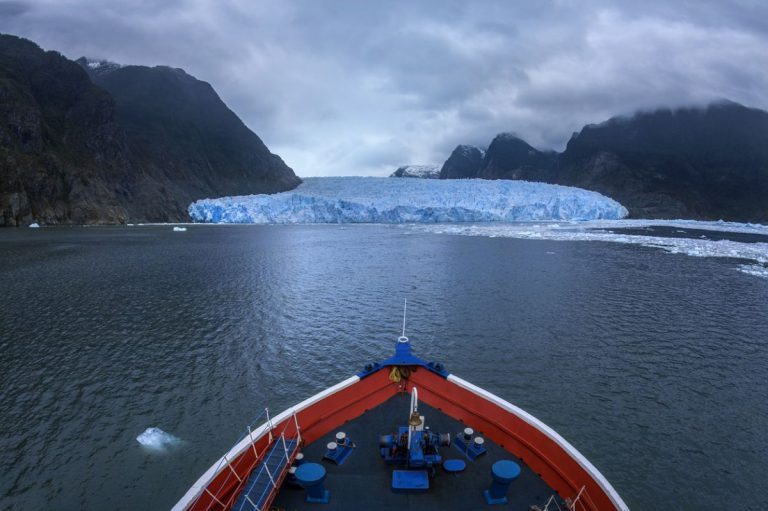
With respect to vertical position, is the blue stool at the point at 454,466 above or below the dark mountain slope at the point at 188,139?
below

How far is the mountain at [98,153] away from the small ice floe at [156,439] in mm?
100848

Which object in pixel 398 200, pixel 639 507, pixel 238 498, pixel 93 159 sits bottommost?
pixel 639 507

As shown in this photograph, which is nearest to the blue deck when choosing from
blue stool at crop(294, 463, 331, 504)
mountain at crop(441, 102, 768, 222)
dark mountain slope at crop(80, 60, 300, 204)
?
blue stool at crop(294, 463, 331, 504)

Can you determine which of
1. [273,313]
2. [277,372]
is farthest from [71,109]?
[277,372]

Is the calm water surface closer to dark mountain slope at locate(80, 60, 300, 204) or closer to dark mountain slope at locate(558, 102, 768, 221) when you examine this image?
dark mountain slope at locate(80, 60, 300, 204)

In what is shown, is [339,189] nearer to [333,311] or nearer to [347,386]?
[333,311]

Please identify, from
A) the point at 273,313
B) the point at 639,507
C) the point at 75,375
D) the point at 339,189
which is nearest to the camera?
the point at 639,507

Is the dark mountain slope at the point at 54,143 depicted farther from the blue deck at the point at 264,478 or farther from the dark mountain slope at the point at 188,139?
the blue deck at the point at 264,478

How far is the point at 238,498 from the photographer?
757cm

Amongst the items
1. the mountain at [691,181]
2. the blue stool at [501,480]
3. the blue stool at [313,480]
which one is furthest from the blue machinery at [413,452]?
the mountain at [691,181]

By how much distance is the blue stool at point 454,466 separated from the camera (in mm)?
8698

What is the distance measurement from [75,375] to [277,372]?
745 centimetres

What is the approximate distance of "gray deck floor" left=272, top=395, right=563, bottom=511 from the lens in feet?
26.1

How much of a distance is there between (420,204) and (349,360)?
84.6 meters
